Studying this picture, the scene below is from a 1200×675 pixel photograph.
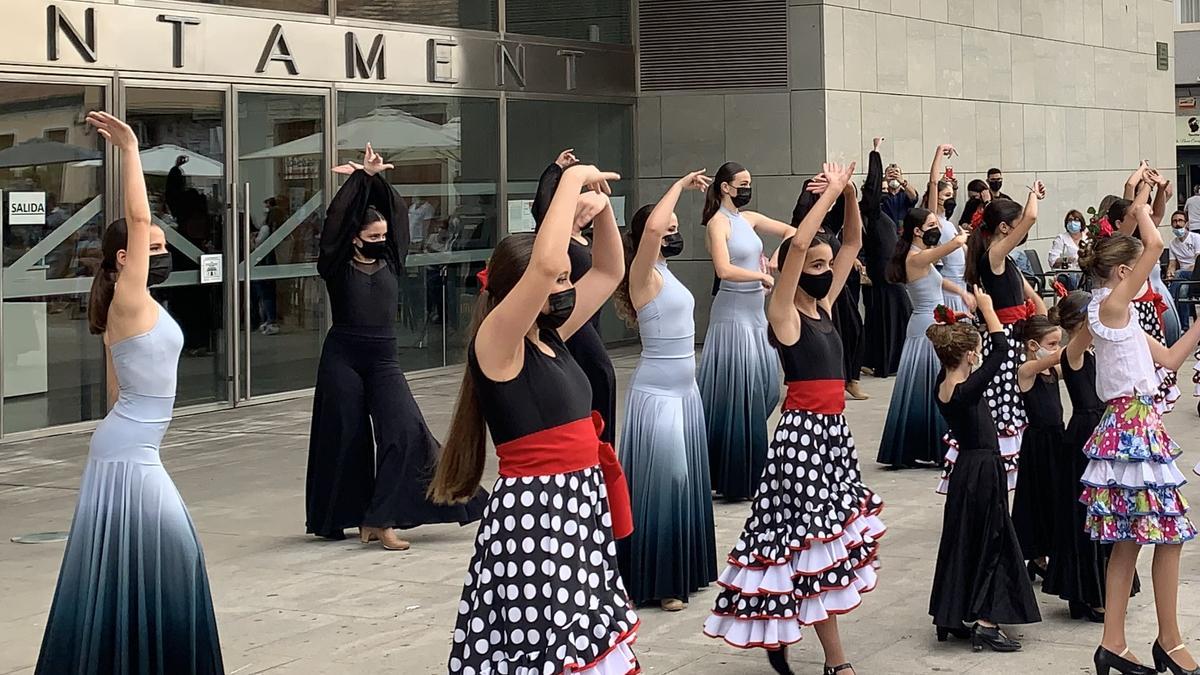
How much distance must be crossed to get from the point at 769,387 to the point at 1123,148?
17.8 meters

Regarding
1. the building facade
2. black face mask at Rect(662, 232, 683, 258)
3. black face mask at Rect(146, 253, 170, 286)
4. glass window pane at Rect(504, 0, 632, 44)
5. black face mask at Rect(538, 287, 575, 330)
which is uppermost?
glass window pane at Rect(504, 0, 632, 44)

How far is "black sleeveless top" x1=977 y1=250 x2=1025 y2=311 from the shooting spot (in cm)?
1039

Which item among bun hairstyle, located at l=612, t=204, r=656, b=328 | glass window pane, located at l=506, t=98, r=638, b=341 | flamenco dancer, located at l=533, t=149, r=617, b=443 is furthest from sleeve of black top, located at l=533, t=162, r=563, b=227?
glass window pane, located at l=506, t=98, r=638, b=341

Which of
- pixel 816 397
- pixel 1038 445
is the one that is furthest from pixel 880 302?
pixel 816 397

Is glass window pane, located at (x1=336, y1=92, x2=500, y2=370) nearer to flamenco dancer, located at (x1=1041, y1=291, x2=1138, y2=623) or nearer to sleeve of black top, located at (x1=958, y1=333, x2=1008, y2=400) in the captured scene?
flamenco dancer, located at (x1=1041, y1=291, x2=1138, y2=623)

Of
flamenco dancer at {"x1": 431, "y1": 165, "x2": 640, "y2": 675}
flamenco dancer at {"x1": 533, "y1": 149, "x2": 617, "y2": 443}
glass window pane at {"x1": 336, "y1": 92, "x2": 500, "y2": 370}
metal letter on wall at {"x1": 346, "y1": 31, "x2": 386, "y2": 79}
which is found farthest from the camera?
glass window pane at {"x1": 336, "y1": 92, "x2": 500, "y2": 370}

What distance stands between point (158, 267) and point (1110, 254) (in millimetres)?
3584

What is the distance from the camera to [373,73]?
53.3 ft

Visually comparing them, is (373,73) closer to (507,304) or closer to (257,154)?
(257,154)

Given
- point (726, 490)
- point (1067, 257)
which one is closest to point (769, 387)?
point (726, 490)

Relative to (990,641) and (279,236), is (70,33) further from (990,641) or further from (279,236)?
(990,641)

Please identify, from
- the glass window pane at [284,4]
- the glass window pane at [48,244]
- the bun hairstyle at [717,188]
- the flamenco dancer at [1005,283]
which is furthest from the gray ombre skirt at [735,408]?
the glass window pane at [284,4]

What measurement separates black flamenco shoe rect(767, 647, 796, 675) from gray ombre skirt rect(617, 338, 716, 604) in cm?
122

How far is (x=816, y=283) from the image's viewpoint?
6602mm
